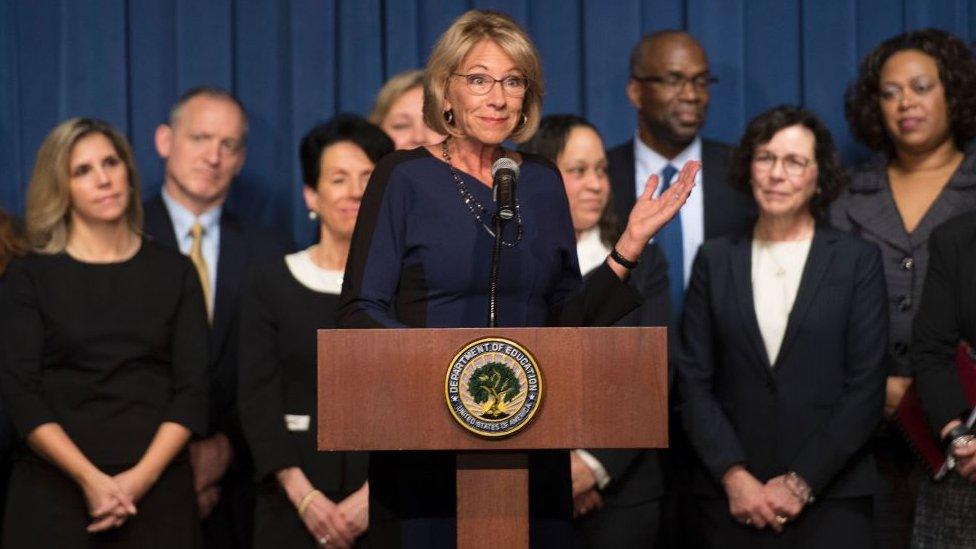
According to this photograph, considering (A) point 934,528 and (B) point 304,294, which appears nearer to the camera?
(A) point 934,528

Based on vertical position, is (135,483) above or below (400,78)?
below

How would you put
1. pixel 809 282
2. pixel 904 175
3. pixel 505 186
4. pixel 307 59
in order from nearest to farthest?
1. pixel 505 186
2. pixel 809 282
3. pixel 904 175
4. pixel 307 59

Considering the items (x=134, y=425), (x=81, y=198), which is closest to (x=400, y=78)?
(x=81, y=198)

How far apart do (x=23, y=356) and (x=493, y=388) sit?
1.85 m

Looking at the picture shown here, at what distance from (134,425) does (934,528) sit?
1975mm

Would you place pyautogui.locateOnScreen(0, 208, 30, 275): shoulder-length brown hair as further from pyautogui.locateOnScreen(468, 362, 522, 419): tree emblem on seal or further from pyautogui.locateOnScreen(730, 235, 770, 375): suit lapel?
pyautogui.locateOnScreen(468, 362, 522, 419): tree emblem on seal

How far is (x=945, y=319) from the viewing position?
331 centimetres

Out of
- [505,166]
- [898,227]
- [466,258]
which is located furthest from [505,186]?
[898,227]

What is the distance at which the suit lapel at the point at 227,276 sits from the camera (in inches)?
152

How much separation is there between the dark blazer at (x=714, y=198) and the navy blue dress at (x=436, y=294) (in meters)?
1.89

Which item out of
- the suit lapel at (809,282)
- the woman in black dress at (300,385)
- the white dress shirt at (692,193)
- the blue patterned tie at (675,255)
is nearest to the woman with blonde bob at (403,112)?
the woman in black dress at (300,385)

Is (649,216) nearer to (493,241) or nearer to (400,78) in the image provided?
(493,241)

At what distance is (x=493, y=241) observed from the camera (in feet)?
7.22

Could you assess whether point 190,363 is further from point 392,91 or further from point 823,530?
point 823,530
